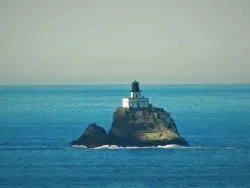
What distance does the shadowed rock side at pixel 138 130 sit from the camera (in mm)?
120188

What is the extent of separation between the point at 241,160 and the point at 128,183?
19345mm

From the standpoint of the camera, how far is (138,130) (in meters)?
120

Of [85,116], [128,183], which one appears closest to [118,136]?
[128,183]

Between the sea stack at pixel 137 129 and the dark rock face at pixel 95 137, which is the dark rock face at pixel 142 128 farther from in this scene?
the dark rock face at pixel 95 137

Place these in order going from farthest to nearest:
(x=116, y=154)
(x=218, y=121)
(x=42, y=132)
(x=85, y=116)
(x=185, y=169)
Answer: (x=85, y=116)
(x=218, y=121)
(x=42, y=132)
(x=116, y=154)
(x=185, y=169)

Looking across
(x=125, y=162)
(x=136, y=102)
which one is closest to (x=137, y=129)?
(x=136, y=102)

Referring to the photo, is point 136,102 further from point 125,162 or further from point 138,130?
point 125,162

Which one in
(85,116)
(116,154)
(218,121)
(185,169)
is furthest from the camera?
(85,116)

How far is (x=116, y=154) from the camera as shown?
11812 cm

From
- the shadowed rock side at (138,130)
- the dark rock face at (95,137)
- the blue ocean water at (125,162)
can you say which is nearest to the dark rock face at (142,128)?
the shadowed rock side at (138,130)

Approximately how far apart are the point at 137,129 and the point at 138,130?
0.49 ft

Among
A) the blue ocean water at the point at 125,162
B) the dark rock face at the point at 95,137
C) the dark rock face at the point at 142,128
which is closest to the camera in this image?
the blue ocean water at the point at 125,162

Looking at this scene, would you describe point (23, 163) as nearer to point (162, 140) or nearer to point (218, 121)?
point (162, 140)

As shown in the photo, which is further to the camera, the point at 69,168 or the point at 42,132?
the point at 42,132
